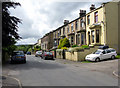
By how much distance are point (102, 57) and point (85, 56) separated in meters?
2.99

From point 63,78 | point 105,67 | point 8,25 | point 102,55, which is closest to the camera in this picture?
point 63,78

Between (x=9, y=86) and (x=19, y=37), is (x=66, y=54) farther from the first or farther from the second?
(x=9, y=86)

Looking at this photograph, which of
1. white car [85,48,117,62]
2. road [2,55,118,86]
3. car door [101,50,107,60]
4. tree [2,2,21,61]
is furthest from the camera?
car door [101,50,107,60]

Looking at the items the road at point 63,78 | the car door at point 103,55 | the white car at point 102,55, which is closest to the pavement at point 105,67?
the road at point 63,78

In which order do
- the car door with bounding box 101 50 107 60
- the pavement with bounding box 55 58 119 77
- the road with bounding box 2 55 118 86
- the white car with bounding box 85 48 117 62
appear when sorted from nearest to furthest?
the road with bounding box 2 55 118 86
the pavement with bounding box 55 58 119 77
the white car with bounding box 85 48 117 62
the car door with bounding box 101 50 107 60

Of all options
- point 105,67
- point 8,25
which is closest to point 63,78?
point 105,67

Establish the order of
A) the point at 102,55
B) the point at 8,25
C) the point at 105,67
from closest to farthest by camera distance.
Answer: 1. the point at 105,67
2. the point at 8,25
3. the point at 102,55

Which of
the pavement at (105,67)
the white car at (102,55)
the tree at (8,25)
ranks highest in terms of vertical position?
the tree at (8,25)

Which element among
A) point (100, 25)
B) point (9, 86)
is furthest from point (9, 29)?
point (100, 25)

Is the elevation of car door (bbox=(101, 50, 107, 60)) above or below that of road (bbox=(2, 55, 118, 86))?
above

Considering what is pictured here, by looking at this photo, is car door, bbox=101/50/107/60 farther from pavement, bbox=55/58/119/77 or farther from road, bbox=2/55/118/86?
road, bbox=2/55/118/86

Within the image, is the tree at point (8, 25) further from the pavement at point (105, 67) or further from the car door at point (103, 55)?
the car door at point (103, 55)

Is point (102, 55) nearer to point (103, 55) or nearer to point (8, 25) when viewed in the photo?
point (103, 55)

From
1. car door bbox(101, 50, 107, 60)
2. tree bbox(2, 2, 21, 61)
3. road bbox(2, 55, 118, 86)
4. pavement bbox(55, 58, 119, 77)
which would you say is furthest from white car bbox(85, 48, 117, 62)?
tree bbox(2, 2, 21, 61)
